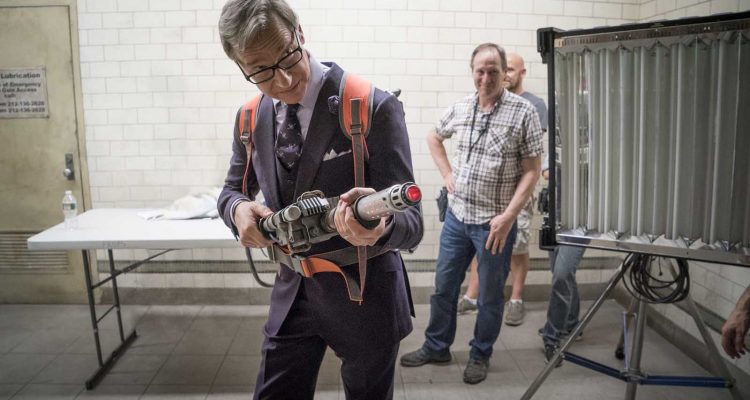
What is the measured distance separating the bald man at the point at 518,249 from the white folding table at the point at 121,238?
6.31 feet

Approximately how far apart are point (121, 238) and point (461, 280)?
77.3 inches

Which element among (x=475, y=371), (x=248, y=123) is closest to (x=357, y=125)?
(x=248, y=123)

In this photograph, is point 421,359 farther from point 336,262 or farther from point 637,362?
point 336,262

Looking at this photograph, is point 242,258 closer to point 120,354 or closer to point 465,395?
point 120,354

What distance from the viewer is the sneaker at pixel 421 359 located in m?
3.13

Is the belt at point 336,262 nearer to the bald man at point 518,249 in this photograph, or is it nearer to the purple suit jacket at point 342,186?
the purple suit jacket at point 342,186

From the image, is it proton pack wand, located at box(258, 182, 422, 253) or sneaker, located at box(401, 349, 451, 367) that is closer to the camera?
proton pack wand, located at box(258, 182, 422, 253)

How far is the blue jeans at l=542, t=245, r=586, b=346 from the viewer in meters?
3.12

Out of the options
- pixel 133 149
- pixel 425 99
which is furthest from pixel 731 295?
pixel 133 149

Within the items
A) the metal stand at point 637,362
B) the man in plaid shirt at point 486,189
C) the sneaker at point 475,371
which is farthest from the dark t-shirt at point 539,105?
the metal stand at point 637,362

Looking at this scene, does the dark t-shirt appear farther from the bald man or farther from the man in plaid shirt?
the man in plaid shirt

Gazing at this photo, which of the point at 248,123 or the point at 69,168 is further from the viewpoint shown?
the point at 69,168

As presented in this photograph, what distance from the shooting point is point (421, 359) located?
314 cm

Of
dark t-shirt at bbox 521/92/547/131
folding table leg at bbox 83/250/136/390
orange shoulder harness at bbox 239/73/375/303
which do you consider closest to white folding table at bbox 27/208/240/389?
folding table leg at bbox 83/250/136/390
